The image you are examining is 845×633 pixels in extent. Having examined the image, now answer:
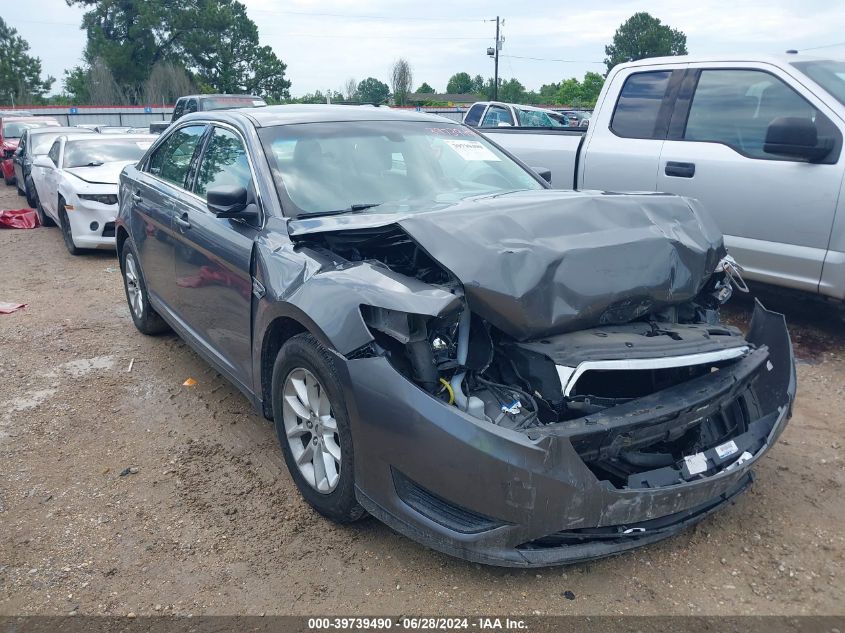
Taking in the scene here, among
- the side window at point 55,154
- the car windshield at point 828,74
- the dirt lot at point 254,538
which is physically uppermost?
the car windshield at point 828,74

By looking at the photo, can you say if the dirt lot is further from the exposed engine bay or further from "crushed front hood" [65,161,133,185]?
"crushed front hood" [65,161,133,185]

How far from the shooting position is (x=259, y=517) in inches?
124

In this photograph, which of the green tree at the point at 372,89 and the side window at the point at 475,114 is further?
the green tree at the point at 372,89

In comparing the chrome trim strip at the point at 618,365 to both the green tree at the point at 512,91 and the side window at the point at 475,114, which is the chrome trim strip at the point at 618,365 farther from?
the green tree at the point at 512,91

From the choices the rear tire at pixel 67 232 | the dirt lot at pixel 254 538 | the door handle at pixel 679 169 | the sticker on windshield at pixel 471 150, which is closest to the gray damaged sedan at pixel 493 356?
the dirt lot at pixel 254 538

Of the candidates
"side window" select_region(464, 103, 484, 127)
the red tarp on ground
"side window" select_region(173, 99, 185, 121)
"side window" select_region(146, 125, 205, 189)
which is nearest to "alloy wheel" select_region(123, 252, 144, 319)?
"side window" select_region(146, 125, 205, 189)

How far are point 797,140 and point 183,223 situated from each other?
4092 mm

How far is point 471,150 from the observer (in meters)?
4.28

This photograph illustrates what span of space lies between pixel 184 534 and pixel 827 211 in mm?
4474

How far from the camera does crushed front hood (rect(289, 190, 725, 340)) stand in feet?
8.57

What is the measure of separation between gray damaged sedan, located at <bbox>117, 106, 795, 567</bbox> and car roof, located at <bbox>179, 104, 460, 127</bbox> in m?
0.29

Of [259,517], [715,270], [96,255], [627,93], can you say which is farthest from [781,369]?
[96,255]

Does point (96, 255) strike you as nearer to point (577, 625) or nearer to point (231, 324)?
point (231, 324)

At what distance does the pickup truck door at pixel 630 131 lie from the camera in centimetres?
570
